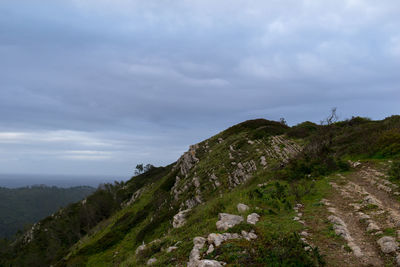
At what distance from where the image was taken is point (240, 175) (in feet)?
93.5

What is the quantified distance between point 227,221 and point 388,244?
227 inches

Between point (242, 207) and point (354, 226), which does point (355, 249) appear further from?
point (242, 207)

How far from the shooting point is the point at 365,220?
29.2ft

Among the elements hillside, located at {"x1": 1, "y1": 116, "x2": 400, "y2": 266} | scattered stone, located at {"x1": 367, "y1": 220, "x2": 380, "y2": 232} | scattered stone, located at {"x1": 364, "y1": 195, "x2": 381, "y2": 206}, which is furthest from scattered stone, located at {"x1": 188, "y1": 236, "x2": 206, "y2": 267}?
scattered stone, located at {"x1": 364, "y1": 195, "x2": 381, "y2": 206}

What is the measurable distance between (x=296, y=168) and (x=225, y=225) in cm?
1135

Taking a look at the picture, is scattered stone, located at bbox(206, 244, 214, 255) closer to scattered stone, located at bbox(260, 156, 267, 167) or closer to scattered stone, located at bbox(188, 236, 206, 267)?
scattered stone, located at bbox(188, 236, 206, 267)

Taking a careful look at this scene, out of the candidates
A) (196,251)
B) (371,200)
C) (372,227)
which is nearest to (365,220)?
(372,227)

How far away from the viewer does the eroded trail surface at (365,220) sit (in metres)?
6.54

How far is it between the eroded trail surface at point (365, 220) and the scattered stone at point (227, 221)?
11.1ft

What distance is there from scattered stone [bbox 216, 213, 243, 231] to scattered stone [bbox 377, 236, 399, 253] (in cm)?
508

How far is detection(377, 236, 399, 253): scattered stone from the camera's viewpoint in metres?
6.51

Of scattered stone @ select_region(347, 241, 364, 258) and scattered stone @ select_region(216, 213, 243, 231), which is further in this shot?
scattered stone @ select_region(216, 213, 243, 231)

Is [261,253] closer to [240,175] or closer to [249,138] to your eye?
[240,175]

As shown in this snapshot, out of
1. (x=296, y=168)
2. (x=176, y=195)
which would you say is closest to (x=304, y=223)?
(x=296, y=168)
